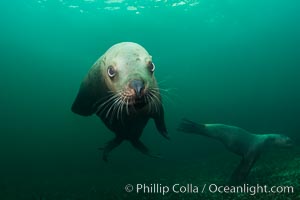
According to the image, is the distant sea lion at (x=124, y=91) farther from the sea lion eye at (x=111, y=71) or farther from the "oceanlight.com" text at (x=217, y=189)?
the "oceanlight.com" text at (x=217, y=189)

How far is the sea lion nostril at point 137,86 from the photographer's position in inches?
144

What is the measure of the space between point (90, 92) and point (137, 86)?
203 cm

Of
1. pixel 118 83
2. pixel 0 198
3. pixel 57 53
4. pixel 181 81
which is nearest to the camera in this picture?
pixel 118 83

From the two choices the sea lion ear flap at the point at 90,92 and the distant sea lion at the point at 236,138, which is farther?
the distant sea lion at the point at 236,138

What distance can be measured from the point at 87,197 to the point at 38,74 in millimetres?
48556

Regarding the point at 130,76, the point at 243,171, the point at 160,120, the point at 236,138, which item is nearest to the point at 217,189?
the point at 243,171

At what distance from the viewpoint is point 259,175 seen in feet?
27.8

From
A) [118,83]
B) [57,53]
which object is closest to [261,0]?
[57,53]

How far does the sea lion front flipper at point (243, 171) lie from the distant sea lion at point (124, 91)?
2.86 m

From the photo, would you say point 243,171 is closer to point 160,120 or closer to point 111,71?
point 160,120

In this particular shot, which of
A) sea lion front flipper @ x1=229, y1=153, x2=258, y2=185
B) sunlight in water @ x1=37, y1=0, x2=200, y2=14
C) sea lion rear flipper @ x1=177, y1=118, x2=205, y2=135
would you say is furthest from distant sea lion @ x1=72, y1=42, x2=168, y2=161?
sunlight in water @ x1=37, y1=0, x2=200, y2=14

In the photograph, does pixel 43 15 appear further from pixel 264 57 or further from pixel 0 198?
pixel 264 57

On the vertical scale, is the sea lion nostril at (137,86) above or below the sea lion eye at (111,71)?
below

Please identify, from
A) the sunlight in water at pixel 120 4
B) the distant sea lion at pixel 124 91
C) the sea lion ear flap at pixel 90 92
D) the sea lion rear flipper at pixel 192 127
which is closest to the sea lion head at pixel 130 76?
the distant sea lion at pixel 124 91
